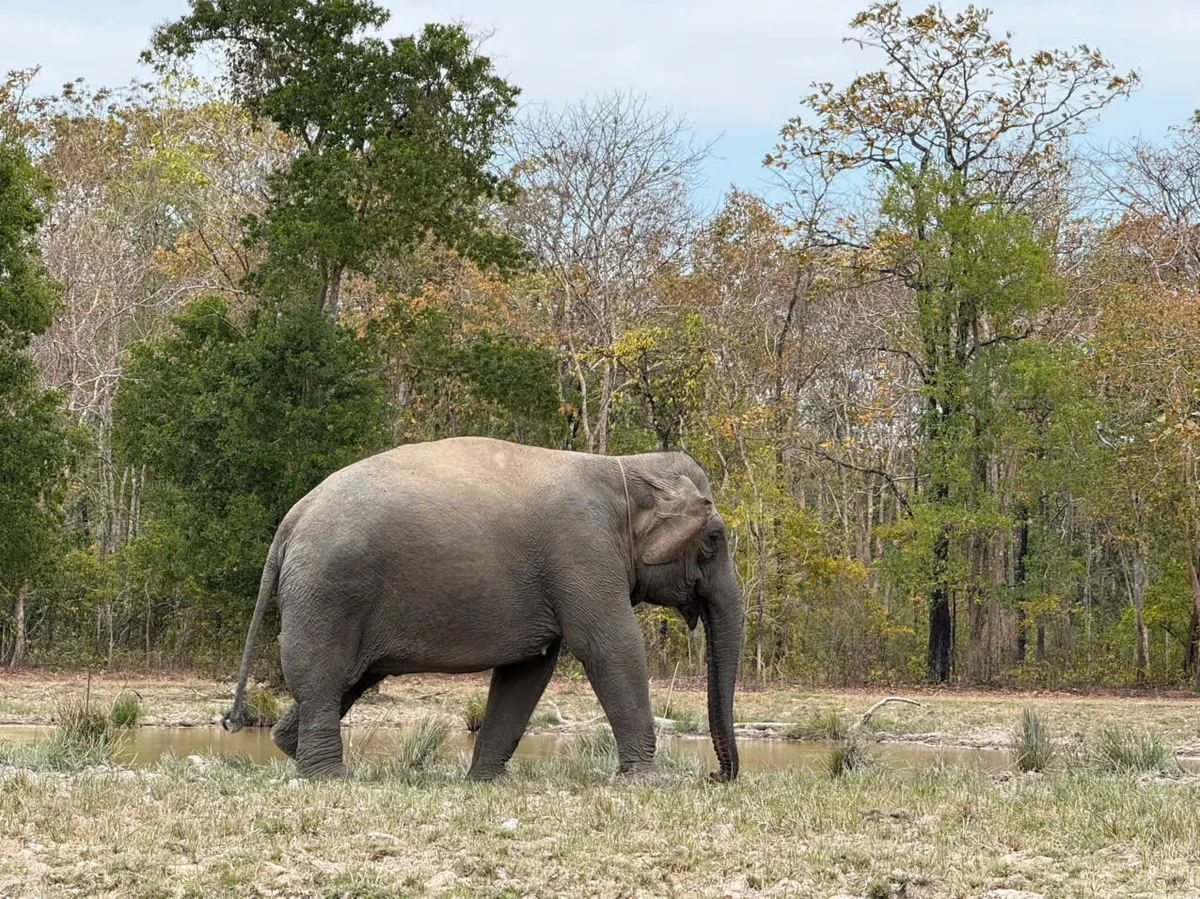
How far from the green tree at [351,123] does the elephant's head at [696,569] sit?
15194 mm

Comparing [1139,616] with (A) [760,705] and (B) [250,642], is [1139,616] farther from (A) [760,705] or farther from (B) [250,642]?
(B) [250,642]

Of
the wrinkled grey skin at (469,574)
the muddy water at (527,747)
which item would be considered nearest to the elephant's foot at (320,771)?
the wrinkled grey skin at (469,574)

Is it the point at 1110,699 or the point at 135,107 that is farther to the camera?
the point at 135,107

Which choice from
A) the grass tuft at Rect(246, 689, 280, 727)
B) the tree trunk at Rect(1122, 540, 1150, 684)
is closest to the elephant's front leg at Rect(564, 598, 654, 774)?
the grass tuft at Rect(246, 689, 280, 727)

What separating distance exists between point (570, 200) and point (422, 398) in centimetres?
553

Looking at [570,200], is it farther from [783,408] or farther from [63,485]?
[63,485]

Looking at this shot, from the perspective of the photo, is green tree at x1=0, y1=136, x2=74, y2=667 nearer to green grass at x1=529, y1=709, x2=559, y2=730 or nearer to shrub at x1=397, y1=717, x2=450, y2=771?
green grass at x1=529, y1=709, x2=559, y2=730

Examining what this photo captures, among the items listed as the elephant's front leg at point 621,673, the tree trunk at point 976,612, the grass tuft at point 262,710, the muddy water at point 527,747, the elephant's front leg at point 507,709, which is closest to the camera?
the elephant's front leg at point 621,673

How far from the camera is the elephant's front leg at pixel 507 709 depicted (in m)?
12.5

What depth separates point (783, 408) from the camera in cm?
3709

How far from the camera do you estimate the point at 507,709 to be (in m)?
12.6

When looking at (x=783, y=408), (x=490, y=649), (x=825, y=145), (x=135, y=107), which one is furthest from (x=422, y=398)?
(x=490, y=649)

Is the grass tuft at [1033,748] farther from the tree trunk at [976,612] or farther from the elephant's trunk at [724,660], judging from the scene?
the tree trunk at [976,612]

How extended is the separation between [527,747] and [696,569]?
612 centimetres
